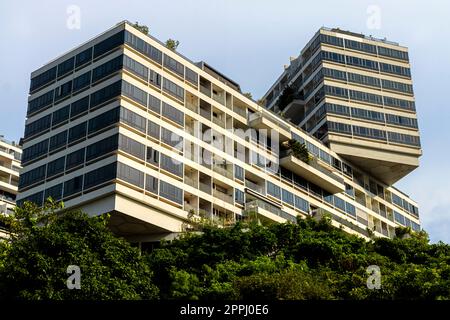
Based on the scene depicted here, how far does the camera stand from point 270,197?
65688 millimetres

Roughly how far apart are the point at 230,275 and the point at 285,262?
4522 mm

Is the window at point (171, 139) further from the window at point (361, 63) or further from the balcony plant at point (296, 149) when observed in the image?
the window at point (361, 63)

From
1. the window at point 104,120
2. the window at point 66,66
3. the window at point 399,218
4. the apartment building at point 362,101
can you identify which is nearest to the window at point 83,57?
the window at point 66,66

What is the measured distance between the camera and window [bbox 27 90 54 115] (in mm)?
60812

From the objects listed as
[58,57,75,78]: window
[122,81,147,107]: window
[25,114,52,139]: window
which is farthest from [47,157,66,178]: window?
[58,57,75,78]: window

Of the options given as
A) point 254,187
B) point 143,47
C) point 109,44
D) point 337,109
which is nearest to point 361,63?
point 337,109

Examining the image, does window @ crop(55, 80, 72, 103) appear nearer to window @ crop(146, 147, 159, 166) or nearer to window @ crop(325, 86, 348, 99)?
window @ crop(146, 147, 159, 166)

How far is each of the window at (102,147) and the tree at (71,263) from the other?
1459cm

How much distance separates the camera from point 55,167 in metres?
56.8

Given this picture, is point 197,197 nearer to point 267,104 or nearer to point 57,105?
point 57,105

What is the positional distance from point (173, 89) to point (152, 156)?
705 cm

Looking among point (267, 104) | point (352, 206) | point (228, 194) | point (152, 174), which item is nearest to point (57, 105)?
point (152, 174)

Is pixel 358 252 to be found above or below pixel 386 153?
below

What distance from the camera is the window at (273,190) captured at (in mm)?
66062
